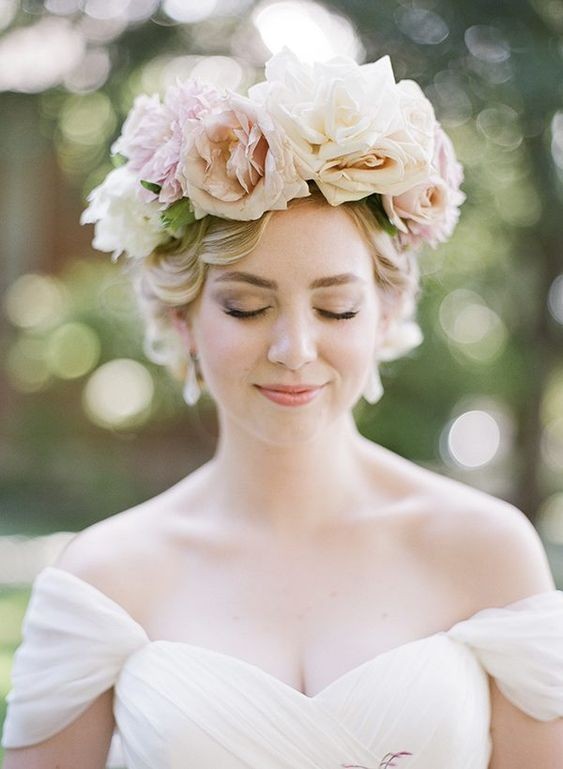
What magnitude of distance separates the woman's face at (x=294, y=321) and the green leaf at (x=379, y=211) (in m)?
0.06

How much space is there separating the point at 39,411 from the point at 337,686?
23.5 feet

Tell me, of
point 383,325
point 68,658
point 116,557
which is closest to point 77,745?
point 68,658

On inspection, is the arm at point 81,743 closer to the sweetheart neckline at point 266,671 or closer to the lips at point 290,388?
the sweetheart neckline at point 266,671

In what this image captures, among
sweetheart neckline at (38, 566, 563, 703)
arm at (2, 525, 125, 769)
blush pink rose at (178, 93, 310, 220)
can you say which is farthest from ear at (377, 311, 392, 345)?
arm at (2, 525, 125, 769)

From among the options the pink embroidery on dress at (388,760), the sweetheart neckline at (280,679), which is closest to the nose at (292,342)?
the sweetheart neckline at (280,679)

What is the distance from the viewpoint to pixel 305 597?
2236 millimetres

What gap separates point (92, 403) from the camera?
870 cm

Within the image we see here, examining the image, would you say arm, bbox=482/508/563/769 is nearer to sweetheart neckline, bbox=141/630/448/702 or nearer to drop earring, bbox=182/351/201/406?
sweetheart neckline, bbox=141/630/448/702

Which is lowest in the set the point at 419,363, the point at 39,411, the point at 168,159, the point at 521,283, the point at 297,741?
the point at 39,411

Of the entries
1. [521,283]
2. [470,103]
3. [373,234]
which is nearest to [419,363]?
[521,283]

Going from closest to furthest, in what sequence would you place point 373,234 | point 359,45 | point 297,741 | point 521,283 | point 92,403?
1. point 297,741
2. point 373,234
3. point 359,45
4. point 521,283
5. point 92,403

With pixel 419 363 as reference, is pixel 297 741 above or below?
above

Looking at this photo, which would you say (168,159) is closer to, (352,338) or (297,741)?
(352,338)

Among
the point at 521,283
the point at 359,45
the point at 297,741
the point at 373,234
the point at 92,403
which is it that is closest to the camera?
the point at 297,741
